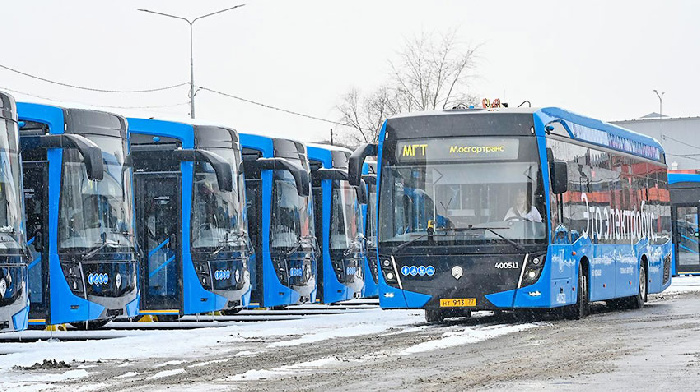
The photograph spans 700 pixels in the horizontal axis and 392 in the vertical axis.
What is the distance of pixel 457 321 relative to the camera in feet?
74.7

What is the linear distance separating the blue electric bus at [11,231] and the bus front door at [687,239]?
1093 inches

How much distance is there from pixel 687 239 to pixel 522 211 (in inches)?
880

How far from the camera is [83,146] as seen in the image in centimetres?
1852

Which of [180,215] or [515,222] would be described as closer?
[515,222]

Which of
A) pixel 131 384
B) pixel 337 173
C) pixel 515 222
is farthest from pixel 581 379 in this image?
pixel 337 173

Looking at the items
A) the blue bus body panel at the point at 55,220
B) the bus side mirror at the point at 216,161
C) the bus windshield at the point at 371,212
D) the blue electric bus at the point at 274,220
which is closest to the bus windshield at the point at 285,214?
the blue electric bus at the point at 274,220

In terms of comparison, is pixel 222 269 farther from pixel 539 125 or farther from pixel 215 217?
pixel 539 125

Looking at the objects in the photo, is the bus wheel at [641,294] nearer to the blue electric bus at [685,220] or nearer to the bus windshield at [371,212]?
the bus windshield at [371,212]

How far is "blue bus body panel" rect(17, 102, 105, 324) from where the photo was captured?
Result: 1908 centimetres

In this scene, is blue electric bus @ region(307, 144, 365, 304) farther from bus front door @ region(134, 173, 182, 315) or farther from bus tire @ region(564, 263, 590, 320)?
bus tire @ region(564, 263, 590, 320)

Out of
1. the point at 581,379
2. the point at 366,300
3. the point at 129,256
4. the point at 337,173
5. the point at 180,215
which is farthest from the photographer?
the point at 366,300

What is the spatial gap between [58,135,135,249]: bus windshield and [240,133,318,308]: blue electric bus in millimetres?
4825

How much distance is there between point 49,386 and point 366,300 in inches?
824

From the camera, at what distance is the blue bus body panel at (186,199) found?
2247 cm
